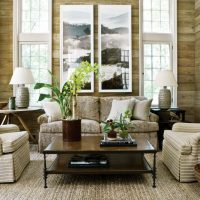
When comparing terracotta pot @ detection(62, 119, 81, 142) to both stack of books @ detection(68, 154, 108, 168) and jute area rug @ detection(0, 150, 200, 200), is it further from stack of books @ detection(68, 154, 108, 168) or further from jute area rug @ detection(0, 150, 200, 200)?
jute area rug @ detection(0, 150, 200, 200)

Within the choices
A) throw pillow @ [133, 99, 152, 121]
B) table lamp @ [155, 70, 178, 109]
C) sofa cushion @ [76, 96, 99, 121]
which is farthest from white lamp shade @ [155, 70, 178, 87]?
sofa cushion @ [76, 96, 99, 121]

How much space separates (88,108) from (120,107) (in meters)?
0.62

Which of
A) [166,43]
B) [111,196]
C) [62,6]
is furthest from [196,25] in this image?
[111,196]

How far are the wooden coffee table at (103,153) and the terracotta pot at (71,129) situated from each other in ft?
0.31

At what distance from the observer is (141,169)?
10.5 feet

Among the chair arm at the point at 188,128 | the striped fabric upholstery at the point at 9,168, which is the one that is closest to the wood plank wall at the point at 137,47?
the chair arm at the point at 188,128

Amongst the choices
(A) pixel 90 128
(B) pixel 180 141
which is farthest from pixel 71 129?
(B) pixel 180 141

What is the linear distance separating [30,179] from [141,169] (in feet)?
4.34

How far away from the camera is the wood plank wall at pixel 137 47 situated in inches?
228

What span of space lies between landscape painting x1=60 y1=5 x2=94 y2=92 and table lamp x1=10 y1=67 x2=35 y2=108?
750 mm

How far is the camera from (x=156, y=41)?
6.02 m

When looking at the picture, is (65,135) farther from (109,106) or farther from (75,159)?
(109,106)

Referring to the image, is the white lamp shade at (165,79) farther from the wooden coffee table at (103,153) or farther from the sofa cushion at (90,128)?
the wooden coffee table at (103,153)

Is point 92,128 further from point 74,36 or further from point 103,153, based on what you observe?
point 74,36
